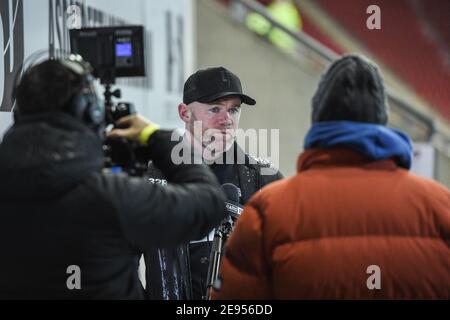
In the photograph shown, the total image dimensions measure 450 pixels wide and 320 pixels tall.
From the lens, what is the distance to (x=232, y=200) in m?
2.30

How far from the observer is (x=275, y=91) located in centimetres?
664

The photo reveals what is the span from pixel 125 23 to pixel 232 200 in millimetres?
1872

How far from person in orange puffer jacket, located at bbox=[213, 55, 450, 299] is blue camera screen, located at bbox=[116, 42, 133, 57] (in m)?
0.61

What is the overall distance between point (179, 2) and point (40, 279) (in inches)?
152

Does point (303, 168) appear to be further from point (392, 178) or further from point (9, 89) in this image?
point (9, 89)

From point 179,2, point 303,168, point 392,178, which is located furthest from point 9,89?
point 179,2

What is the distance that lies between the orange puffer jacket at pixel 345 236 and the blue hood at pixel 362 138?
0.10ft

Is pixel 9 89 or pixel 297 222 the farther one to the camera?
pixel 9 89

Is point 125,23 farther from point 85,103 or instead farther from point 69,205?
point 69,205

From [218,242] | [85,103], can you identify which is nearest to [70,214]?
[85,103]

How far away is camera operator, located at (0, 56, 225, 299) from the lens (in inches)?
55.5
